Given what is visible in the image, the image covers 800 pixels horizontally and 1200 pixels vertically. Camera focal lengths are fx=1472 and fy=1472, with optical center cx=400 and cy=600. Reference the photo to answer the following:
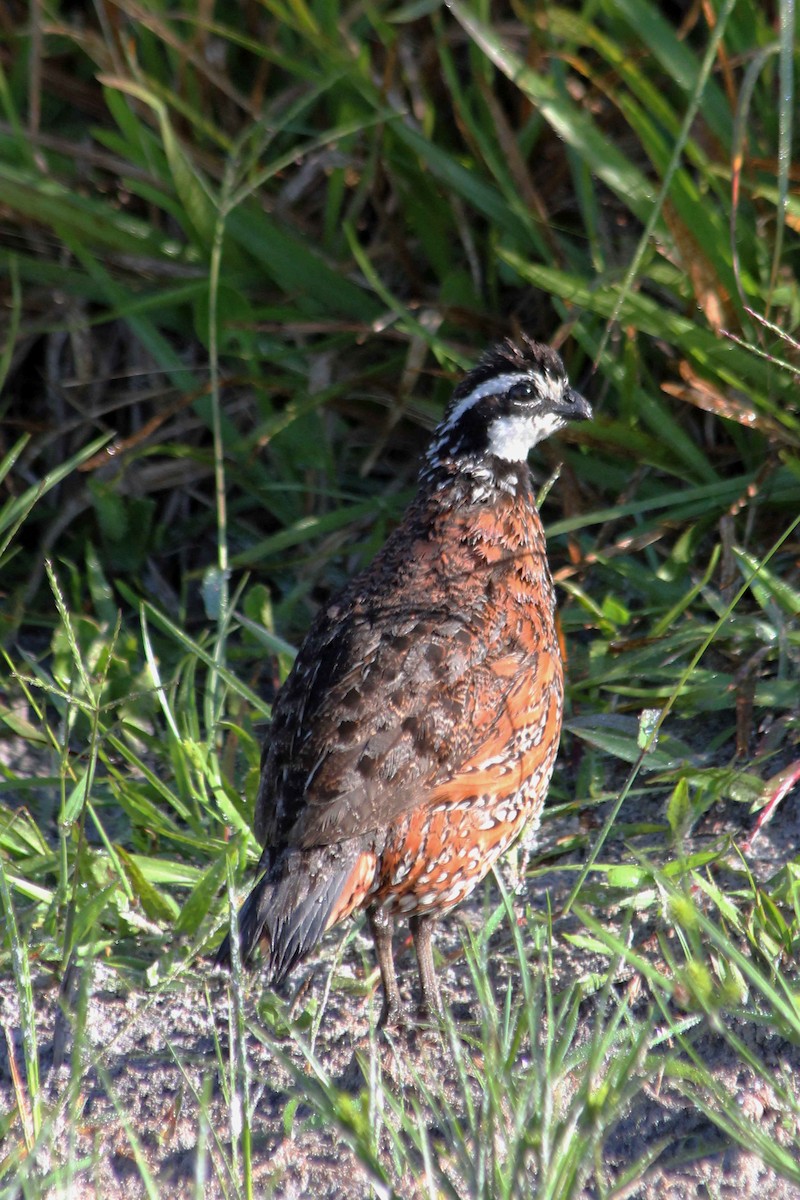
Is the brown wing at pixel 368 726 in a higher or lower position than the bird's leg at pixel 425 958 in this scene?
higher

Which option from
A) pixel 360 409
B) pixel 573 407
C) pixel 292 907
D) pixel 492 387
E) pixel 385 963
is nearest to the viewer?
pixel 292 907

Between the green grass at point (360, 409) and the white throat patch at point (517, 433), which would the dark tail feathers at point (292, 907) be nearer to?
the green grass at point (360, 409)

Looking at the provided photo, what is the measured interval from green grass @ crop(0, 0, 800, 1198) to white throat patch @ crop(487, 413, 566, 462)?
39cm

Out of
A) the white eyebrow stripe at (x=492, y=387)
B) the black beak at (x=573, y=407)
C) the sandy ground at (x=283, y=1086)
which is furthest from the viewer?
the black beak at (x=573, y=407)

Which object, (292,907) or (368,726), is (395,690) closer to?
(368,726)

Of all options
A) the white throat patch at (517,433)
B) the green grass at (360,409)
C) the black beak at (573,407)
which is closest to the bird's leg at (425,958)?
the green grass at (360,409)

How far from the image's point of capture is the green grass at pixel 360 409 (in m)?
3.54

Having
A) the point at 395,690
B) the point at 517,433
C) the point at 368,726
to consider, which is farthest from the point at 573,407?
the point at 368,726

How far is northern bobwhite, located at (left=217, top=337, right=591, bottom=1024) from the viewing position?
3145 mm

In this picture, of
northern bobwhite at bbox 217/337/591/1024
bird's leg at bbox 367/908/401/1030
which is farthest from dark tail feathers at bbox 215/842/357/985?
bird's leg at bbox 367/908/401/1030

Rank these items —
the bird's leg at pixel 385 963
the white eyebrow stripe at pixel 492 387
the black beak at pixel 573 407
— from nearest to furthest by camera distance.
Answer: the bird's leg at pixel 385 963 → the white eyebrow stripe at pixel 492 387 → the black beak at pixel 573 407

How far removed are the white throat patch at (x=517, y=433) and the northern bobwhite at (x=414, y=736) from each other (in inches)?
3.3

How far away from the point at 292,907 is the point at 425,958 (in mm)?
504

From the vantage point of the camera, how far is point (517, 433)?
3.80m
